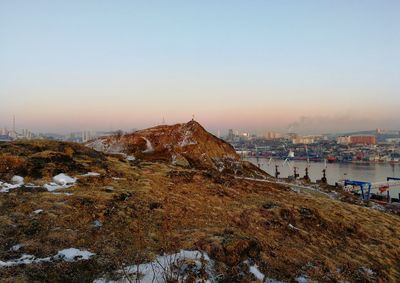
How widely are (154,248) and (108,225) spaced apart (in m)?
1.68

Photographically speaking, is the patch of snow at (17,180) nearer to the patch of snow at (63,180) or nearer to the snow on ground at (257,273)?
the patch of snow at (63,180)

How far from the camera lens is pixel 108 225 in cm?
852

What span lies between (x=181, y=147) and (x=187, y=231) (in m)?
20.5

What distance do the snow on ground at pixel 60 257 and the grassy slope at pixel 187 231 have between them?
0.18 meters

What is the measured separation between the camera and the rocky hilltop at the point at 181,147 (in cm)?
2727

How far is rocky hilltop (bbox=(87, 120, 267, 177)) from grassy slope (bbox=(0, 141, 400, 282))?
43.7ft

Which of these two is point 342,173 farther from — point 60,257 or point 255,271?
point 60,257

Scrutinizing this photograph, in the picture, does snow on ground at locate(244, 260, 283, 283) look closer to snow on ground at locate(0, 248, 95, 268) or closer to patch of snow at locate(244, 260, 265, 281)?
patch of snow at locate(244, 260, 265, 281)

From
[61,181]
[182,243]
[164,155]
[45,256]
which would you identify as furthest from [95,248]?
[164,155]

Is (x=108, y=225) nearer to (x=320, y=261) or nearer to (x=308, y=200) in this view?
(x=320, y=261)

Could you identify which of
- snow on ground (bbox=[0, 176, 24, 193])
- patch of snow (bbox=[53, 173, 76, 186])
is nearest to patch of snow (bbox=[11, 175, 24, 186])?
snow on ground (bbox=[0, 176, 24, 193])

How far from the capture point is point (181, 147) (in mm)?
29047

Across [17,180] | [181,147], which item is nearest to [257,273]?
[17,180]

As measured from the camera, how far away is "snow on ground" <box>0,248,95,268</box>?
6.50 meters
